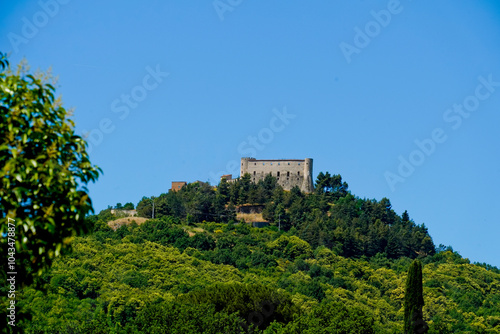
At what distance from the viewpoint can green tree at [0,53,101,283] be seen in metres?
6.38

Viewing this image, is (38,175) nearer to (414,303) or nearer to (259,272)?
(414,303)

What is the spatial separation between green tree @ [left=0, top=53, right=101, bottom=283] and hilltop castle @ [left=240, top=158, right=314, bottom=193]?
299 ft

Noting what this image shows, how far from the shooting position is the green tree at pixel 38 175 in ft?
20.9

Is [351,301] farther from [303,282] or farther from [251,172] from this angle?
[251,172]

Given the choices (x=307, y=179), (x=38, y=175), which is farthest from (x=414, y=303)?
(x=307, y=179)

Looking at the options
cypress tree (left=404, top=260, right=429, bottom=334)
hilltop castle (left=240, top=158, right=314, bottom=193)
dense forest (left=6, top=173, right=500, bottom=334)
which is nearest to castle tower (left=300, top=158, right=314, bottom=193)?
hilltop castle (left=240, top=158, right=314, bottom=193)

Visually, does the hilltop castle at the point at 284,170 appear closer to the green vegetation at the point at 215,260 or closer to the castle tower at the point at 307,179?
the castle tower at the point at 307,179

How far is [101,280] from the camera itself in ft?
189

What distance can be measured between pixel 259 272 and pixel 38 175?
A: 6532cm

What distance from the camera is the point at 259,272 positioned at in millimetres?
71062

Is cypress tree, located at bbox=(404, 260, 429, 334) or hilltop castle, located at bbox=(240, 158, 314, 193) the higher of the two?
hilltop castle, located at bbox=(240, 158, 314, 193)

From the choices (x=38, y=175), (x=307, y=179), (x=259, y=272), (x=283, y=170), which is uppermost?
(x=283, y=170)

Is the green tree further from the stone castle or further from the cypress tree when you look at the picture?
the stone castle

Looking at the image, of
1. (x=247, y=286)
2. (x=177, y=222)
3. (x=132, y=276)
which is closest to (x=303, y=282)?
(x=132, y=276)
